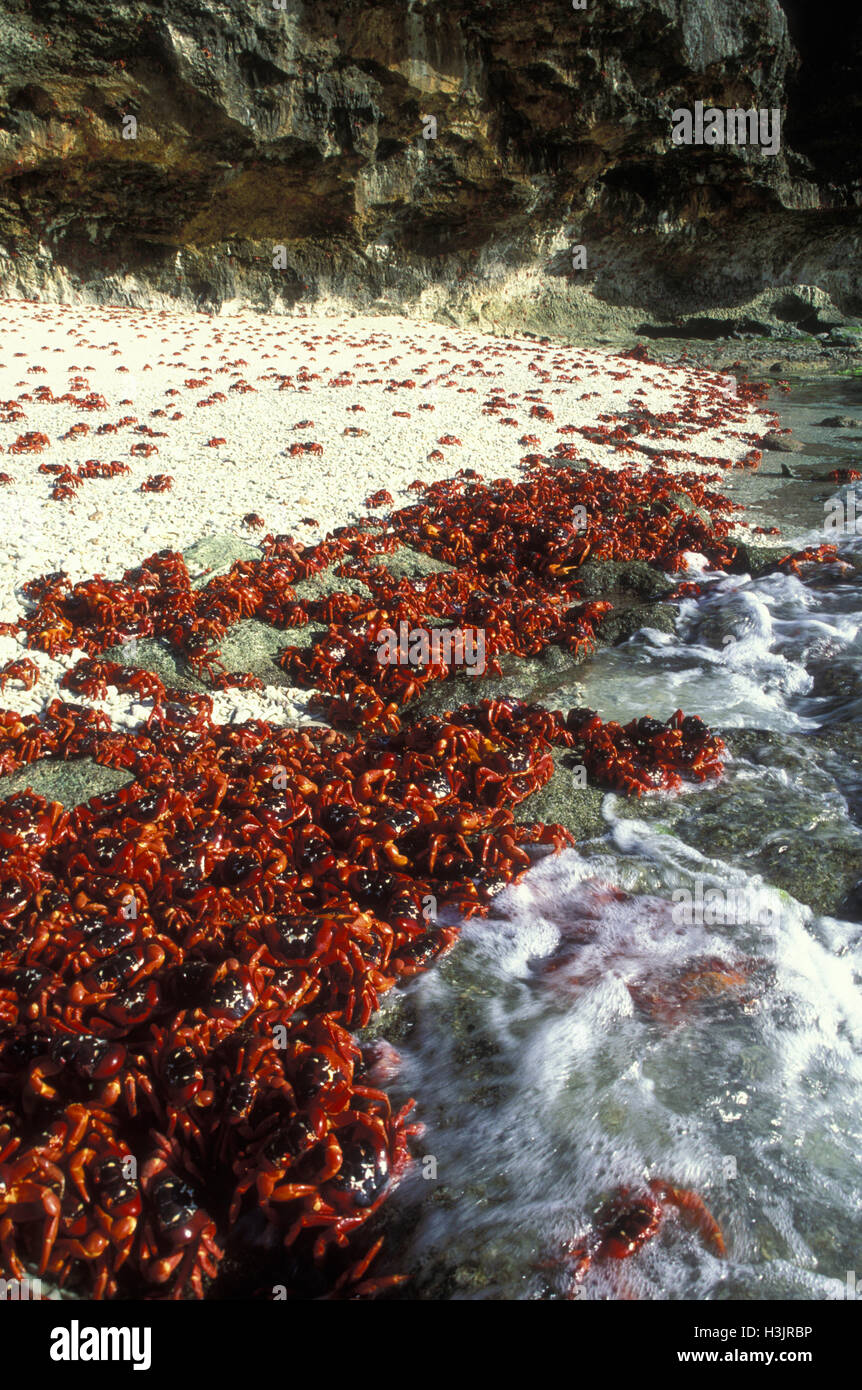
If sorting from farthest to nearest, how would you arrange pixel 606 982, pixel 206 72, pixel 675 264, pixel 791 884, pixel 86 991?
pixel 675 264 < pixel 206 72 < pixel 791 884 < pixel 606 982 < pixel 86 991

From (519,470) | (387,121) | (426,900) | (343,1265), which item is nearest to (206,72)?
(387,121)

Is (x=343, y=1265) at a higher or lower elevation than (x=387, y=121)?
lower

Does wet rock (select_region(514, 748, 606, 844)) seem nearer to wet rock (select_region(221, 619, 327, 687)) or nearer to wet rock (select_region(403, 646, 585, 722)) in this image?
wet rock (select_region(403, 646, 585, 722))

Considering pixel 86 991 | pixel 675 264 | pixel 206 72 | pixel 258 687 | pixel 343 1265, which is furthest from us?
pixel 675 264

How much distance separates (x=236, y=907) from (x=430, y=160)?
3132 centimetres

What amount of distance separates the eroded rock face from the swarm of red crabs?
21814 millimetres

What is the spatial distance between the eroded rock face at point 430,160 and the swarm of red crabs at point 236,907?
21.8 meters

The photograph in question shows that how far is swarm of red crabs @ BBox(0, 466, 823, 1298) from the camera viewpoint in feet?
12.5

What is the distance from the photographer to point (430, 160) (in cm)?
2744

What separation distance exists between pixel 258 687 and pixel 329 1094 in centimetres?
494

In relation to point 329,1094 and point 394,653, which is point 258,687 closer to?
point 394,653

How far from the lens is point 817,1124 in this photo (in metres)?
4.38

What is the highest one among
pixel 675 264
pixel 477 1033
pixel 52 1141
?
pixel 675 264

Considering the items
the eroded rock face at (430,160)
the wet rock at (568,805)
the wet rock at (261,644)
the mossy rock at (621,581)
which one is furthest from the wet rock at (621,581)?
the eroded rock face at (430,160)
